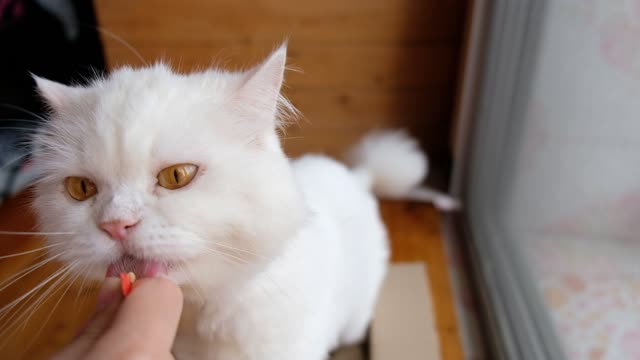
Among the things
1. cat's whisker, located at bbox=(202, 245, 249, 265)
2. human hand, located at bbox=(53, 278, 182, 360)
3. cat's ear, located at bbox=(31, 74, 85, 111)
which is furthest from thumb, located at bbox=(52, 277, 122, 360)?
cat's ear, located at bbox=(31, 74, 85, 111)

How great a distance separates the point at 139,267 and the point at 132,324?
104 millimetres

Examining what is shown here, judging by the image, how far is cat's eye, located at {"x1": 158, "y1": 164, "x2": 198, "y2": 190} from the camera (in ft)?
1.90

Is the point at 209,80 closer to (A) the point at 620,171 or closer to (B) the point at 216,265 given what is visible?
(B) the point at 216,265

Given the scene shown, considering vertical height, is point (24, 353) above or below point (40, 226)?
below

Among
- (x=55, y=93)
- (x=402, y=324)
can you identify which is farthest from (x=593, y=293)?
(x=55, y=93)

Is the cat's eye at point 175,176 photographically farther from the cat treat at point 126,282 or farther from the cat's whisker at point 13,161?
the cat's whisker at point 13,161

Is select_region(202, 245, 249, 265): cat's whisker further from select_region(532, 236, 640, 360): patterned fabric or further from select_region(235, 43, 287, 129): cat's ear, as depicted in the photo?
select_region(532, 236, 640, 360): patterned fabric

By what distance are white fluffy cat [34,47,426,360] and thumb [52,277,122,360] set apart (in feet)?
0.10

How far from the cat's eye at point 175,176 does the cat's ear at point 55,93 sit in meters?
0.19

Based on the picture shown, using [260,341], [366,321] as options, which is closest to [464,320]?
[366,321]

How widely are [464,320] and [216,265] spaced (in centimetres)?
91

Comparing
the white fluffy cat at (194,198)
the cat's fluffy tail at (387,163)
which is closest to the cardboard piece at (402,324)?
the cat's fluffy tail at (387,163)

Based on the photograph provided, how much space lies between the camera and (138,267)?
0.56 m

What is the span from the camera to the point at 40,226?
0.64 meters
